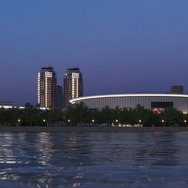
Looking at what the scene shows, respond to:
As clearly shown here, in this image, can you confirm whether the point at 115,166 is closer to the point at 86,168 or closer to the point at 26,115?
the point at 86,168

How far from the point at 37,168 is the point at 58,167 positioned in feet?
2.92

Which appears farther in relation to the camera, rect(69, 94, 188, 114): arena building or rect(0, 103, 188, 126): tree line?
rect(69, 94, 188, 114): arena building

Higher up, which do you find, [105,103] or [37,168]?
[105,103]

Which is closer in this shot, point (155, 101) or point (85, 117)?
point (85, 117)

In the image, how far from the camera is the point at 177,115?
145250mm

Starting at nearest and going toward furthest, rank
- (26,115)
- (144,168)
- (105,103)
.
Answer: (144,168) → (26,115) → (105,103)

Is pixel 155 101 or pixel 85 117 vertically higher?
pixel 155 101

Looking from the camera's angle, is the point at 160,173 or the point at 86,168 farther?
the point at 86,168

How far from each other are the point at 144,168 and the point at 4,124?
400 ft

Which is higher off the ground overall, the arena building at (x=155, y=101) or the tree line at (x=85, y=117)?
the arena building at (x=155, y=101)

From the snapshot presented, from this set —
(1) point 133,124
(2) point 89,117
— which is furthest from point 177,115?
(2) point 89,117

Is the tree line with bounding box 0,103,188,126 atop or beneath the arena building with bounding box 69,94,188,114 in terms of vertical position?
beneath

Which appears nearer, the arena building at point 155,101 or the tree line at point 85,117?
the tree line at point 85,117

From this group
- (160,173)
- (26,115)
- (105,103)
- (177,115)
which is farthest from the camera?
(105,103)
